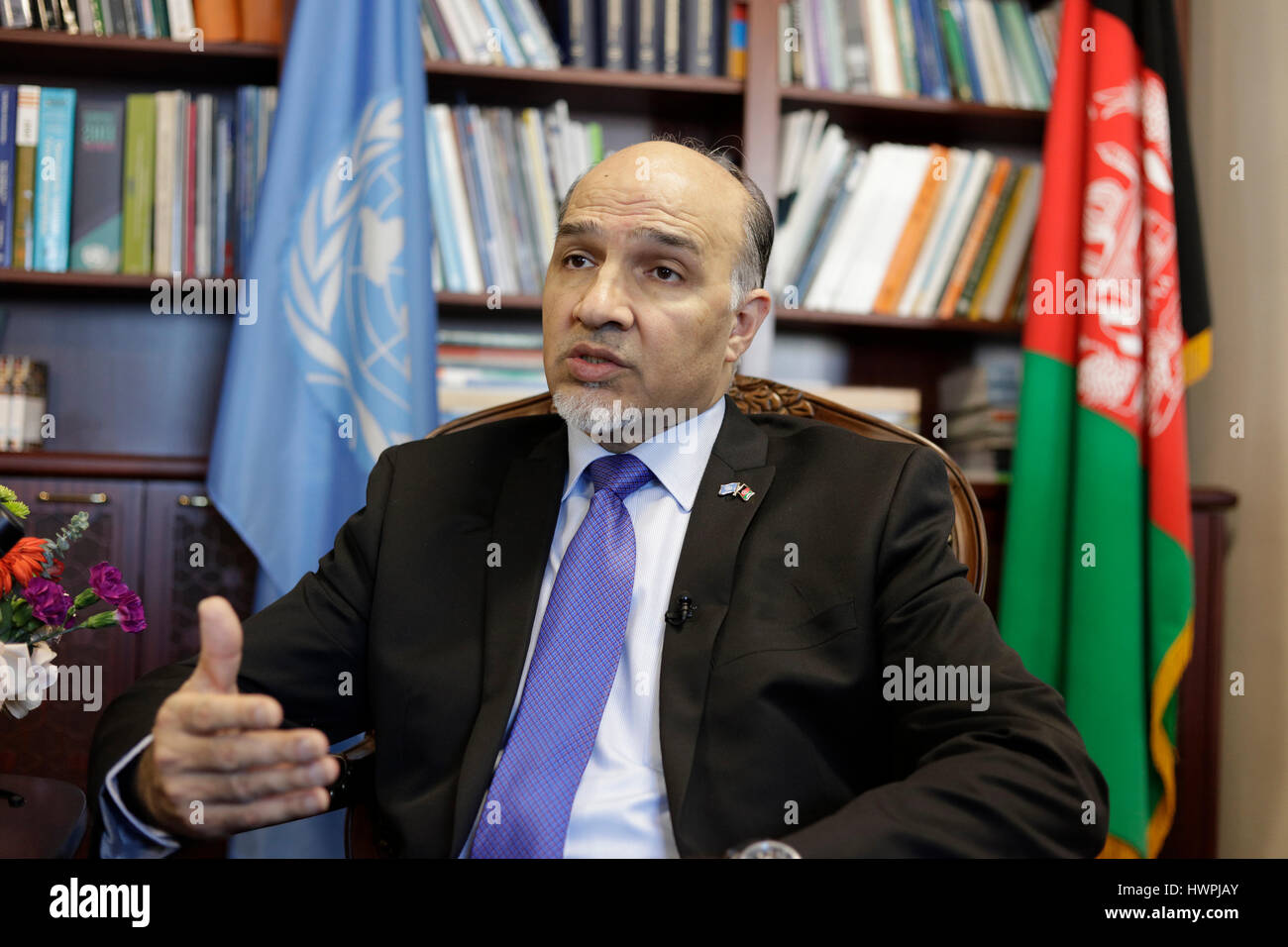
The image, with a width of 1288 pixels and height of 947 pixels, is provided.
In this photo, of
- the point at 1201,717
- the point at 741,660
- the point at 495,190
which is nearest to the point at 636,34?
the point at 495,190

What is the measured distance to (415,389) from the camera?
2.40m

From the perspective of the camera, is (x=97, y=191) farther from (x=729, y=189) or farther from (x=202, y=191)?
(x=729, y=189)

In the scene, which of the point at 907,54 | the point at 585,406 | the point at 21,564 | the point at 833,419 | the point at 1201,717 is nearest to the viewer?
the point at 21,564

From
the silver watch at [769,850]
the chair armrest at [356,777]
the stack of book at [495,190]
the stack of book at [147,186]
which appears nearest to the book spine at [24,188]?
the stack of book at [147,186]

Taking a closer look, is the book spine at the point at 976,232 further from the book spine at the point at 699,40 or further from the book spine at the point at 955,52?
the book spine at the point at 699,40

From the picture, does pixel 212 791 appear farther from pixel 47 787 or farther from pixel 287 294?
pixel 287 294

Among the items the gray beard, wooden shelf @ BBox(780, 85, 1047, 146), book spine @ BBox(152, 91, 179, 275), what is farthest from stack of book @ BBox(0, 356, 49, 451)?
wooden shelf @ BBox(780, 85, 1047, 146)

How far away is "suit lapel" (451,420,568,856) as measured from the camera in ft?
4.39

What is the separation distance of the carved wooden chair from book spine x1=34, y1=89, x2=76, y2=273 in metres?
1.32

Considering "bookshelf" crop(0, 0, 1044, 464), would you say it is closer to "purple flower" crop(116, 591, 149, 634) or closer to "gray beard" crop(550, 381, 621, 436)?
"gray beard" crop(550, 381, 621, 436)

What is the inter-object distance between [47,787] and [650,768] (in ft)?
2.70

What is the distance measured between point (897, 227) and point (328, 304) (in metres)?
1.38

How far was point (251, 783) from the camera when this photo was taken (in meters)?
1.07
